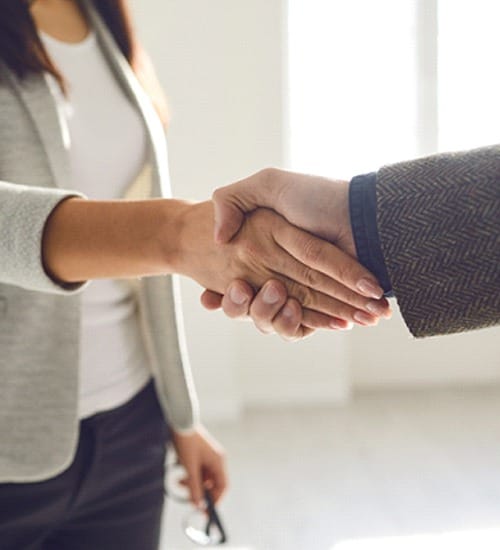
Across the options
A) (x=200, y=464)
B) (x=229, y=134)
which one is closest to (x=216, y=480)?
(x=200, y=464)

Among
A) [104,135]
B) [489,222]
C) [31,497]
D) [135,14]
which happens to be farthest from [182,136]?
[489,222]

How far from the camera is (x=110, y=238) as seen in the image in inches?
31.5

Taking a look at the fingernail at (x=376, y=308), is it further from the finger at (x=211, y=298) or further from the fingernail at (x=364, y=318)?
the finger at (x=211, y=298)

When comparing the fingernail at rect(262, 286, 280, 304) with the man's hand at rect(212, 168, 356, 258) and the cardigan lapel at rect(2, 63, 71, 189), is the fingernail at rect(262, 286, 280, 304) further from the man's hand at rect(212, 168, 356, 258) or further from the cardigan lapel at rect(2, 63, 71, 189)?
the cardigan lapel at rect(2, 63, 71, 189)

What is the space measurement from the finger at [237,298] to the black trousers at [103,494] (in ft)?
0.87

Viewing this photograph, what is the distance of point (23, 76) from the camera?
99 centimetres

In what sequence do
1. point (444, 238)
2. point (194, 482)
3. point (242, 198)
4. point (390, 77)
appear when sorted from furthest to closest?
point (390, 77), point (194, 482), point (242, 198), point (444, 238)

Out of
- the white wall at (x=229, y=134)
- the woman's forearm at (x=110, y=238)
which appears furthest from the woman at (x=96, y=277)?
the white wall at (x=229, y=134)

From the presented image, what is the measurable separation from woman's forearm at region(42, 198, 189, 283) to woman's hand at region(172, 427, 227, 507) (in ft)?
1.44

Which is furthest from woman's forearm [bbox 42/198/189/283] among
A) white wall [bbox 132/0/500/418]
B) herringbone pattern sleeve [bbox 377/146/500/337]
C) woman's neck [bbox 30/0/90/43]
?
white wall [bbox 132/0/500/418]

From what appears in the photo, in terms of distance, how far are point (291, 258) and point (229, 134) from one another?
2.44 meters

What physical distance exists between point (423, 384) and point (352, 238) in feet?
9.64

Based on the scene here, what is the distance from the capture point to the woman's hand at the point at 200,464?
1204 millimetres

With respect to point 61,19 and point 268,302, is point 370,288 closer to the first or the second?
point 268,302
